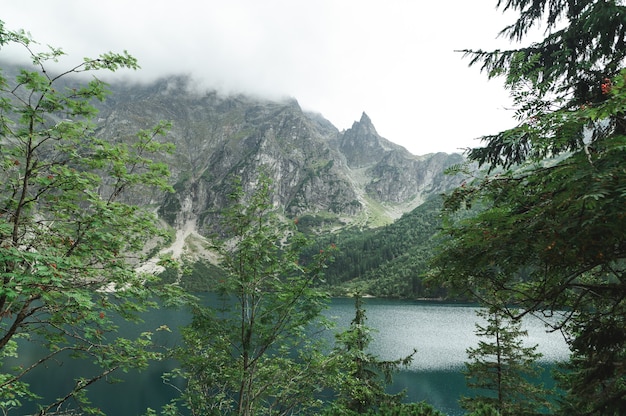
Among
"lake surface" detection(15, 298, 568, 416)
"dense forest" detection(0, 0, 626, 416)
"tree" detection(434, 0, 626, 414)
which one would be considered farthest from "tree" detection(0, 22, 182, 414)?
"lake surface" detection(15, 298, 568, 416)

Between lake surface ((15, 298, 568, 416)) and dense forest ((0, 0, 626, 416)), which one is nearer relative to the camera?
dense forest ((0, 0, 626, 416))

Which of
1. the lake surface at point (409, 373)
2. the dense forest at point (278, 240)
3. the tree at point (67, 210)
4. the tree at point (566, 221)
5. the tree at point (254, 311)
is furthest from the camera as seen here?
the lake surface at point (409, 373)

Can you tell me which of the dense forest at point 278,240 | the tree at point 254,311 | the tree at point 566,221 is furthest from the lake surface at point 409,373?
the tree at point 566,221

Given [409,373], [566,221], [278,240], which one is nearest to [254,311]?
[278,240]

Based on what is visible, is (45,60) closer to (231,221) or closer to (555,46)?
(231,221)

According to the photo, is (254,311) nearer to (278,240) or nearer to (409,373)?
(278,240)

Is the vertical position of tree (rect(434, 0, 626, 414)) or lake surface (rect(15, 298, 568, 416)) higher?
tree (rect(434, 0, 626, 414))

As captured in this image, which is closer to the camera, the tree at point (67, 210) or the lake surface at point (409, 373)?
the tree at point (67, 210)

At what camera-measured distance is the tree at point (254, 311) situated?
356 inches

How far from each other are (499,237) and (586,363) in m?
2.05

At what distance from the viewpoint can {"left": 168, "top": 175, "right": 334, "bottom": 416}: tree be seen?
9.04m

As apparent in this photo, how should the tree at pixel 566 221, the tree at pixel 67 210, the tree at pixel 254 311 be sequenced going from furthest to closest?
the tree at pixel 254 311 < the tree at pixel 67 210 < the tree at pixel 566 221

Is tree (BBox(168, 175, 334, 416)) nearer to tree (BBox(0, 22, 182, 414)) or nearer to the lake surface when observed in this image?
tree (BBox(0, 22, 182, 414))

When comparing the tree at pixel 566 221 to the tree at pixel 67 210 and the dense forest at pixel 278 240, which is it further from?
the tree at pixel 67 210
